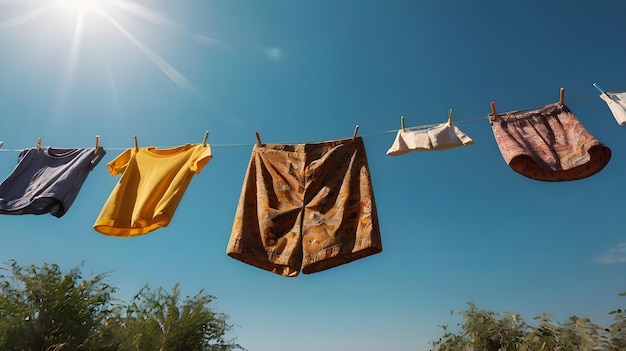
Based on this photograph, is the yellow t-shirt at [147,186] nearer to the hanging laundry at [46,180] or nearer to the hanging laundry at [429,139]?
the hanging laundry at [46,180]

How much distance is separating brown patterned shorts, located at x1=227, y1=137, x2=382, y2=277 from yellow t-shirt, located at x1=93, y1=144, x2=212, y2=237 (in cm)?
72

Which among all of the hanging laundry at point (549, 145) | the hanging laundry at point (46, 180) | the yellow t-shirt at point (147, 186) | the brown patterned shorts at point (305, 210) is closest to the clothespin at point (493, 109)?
the hanging laundry at point (549, 145)

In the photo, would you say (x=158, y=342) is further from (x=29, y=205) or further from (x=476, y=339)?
(x=476, y=339)

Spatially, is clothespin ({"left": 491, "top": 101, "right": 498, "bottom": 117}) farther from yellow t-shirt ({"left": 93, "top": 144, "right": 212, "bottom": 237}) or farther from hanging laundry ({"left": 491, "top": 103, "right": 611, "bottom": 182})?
yellow t-shirt ({"left": 93, "top": 144, "right": 212, "bottom": 237})

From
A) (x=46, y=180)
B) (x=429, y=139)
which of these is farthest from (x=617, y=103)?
(x=46, y=180)

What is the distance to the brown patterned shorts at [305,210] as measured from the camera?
9.78 feet

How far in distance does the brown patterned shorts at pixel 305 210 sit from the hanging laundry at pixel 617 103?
2.27 meters

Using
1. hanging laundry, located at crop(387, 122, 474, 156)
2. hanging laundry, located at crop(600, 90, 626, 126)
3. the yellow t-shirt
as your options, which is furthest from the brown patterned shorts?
hanging laundry, located at crop(600, 90, 626, 126)

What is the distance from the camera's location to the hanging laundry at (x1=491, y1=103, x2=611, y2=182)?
3.19 metres

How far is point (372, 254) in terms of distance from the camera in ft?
9.62

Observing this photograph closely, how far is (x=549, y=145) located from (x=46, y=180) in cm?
527

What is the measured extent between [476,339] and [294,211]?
6.01 meters

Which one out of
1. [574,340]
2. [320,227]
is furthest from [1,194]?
[574,340]

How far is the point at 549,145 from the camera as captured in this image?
3.47 metres
